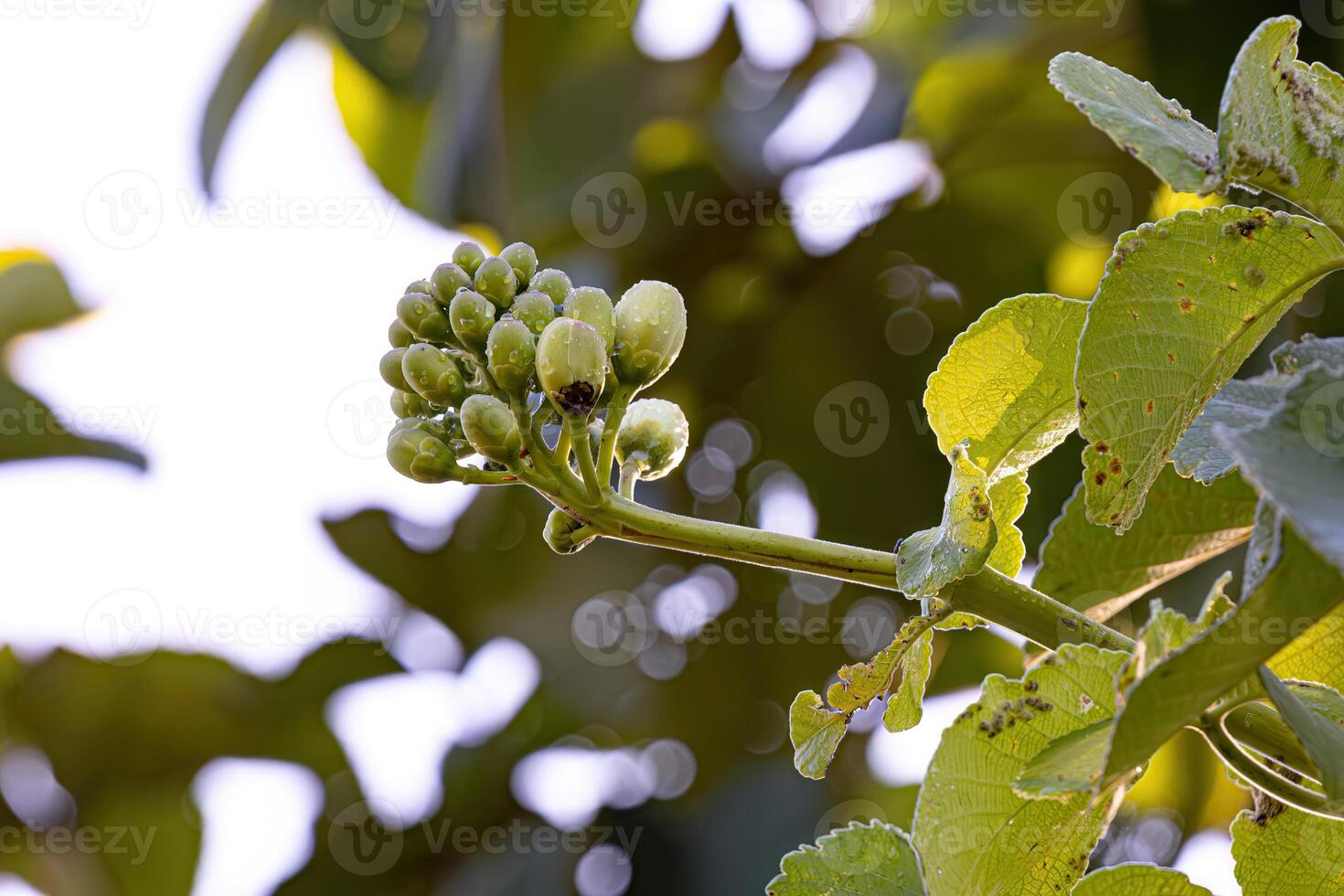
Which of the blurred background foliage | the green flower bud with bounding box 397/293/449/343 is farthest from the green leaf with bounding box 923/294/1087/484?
the blurred background foliage

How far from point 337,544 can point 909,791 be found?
1724mm

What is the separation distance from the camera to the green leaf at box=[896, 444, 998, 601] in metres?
0.73

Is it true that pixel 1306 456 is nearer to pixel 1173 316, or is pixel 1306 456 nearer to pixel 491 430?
pixel 1173 316

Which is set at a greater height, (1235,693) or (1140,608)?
(1235,693)

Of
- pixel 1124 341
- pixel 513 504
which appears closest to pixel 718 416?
pixel 513 504

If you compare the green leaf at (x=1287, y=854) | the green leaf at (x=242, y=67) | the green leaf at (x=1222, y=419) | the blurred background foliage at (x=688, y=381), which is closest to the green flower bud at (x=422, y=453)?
the green leaf at (x=1222, y=419)

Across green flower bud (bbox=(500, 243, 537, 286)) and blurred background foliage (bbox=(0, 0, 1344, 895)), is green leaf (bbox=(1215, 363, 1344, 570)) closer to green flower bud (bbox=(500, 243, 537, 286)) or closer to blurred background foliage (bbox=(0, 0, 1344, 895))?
green flower bud (bbox=(500, 243, 537, 286))

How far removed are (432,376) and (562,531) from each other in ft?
0.58

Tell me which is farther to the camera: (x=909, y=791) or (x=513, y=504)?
(x=513, y=504)

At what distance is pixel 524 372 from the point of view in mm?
902

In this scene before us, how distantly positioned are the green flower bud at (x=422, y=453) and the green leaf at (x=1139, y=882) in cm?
58

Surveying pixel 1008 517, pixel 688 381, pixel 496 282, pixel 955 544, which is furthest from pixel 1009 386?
pixel 688 381

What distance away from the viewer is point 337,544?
3.20 meters

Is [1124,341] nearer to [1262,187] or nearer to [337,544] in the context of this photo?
[1262,187]
